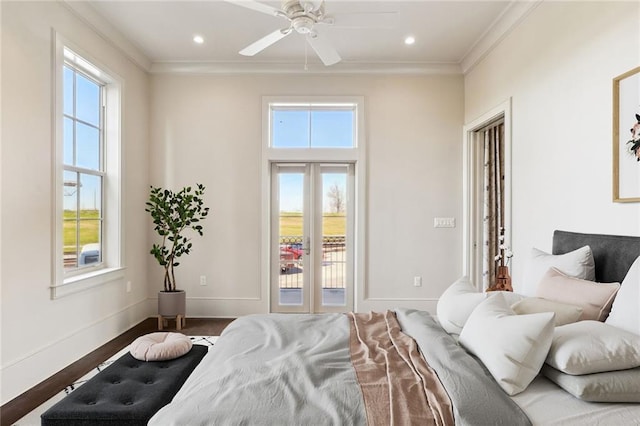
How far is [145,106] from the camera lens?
472cm

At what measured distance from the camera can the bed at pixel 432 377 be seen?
1.31 m

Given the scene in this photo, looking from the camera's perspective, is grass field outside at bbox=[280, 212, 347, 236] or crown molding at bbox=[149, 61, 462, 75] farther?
grass field outside at bbox=[280, 212, 347, 236]

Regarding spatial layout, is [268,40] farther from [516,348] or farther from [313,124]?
[516,348]

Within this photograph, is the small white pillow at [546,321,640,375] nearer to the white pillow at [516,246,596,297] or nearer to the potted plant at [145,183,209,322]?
the white pillow at [516,246,596,297]

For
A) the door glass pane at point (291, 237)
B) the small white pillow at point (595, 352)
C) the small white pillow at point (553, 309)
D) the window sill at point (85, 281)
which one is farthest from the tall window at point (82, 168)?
the small white pillow at point (595, 352)

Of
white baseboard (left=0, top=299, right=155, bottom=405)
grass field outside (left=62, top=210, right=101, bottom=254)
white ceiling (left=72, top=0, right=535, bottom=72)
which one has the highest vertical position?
white ceiling (left=72, top=0, right=535, bottom=72)

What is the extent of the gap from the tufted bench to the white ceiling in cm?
257

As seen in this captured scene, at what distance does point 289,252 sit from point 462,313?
3114 millimetres

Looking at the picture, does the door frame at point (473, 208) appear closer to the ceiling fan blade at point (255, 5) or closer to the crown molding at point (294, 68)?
the crown molding at point (294, 68)

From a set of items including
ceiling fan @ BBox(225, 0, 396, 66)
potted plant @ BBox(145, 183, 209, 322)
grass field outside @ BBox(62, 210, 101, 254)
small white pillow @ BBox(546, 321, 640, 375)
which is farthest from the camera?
potted plant @ BBox(145, 183, 209, 322)

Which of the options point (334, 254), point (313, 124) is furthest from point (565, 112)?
point (334, 254)

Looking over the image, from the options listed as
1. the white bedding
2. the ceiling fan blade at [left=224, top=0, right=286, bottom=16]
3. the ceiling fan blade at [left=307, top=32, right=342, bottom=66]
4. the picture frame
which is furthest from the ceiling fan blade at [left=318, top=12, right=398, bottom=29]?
the white bedding

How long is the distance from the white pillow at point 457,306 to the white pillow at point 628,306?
557mm

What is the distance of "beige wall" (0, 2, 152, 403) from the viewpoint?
103 inches
